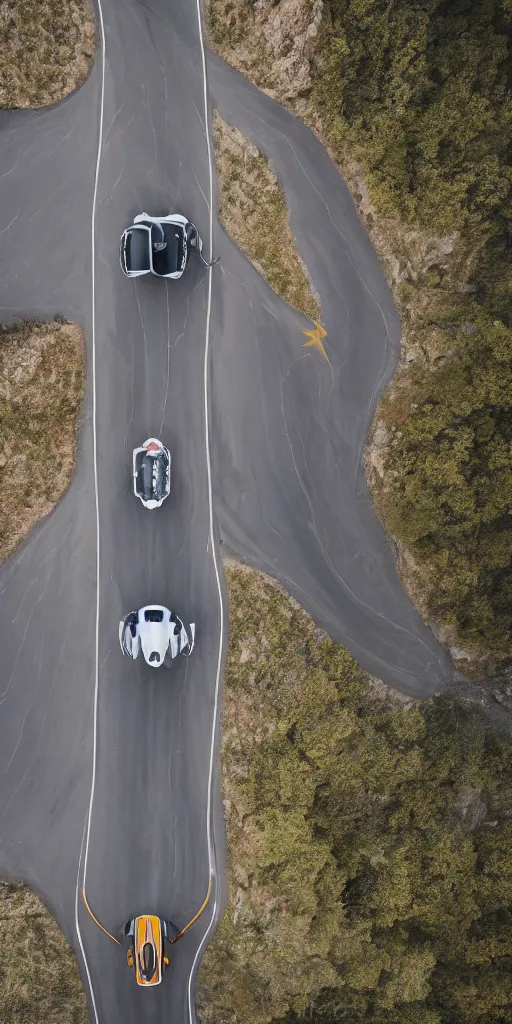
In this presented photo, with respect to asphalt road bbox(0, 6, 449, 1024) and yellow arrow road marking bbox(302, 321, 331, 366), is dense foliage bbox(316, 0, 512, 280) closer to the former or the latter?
asphalt road bbox(0, 6, 449, 1024)

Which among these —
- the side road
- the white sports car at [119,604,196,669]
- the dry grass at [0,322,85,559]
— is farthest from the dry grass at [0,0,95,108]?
the white sports car at [119,604,196,669]

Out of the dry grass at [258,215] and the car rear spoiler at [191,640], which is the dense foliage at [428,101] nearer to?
the dry grass at [258,215]

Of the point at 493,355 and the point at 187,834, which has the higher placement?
the point at 493,355

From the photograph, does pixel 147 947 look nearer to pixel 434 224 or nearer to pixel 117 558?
pixel 117 558

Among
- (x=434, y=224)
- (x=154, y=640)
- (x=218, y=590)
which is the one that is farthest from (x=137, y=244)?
(x=154, y=640)

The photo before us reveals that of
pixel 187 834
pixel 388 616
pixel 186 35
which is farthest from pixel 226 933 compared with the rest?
pixel 186 35

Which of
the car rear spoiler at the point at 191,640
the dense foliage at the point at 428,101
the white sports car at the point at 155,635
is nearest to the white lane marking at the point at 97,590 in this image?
the white sports car at the point at 155,635

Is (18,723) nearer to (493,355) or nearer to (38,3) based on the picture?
(493,355)

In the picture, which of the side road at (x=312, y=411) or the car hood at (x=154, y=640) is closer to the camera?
the car hood at (x=154, y=640)
